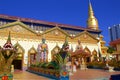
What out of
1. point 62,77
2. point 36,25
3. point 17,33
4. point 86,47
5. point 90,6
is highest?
point 90,6

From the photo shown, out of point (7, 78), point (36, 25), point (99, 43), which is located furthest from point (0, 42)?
point (99, 43)

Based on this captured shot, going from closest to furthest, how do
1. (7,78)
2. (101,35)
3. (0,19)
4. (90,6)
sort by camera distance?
(7,78)
(0,19)
(101,35)
(90,6)

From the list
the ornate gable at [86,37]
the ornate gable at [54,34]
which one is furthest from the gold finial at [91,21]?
the ornate gable at [54,34]

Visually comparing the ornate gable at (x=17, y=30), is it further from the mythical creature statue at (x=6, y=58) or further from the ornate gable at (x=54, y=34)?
the mythical creature statue at (x=6, y=58)

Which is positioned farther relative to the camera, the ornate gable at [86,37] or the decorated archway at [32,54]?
the ornate gable at [86,37]

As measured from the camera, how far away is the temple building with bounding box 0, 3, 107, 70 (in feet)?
71.3

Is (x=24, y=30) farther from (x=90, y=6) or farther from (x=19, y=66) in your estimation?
(x=90, y=6)

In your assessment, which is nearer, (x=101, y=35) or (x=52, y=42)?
(x=52, y=42)

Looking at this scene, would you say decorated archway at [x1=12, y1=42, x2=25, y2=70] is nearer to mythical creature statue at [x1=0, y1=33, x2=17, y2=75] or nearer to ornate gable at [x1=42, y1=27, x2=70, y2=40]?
ornate gable at [x1=42, y1=27, x2=70, y2=40]

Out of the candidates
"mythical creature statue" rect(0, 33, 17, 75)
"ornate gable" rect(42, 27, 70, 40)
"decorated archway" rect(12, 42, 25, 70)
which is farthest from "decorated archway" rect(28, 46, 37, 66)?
"mythical creature statue" rect(0, 33, 17, 75)

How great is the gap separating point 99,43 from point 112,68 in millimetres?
13432

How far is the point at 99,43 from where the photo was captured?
101ft

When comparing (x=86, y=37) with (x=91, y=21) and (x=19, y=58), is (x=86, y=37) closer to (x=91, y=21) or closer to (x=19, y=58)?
(x=91, y=21)

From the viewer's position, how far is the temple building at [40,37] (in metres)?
21.7
